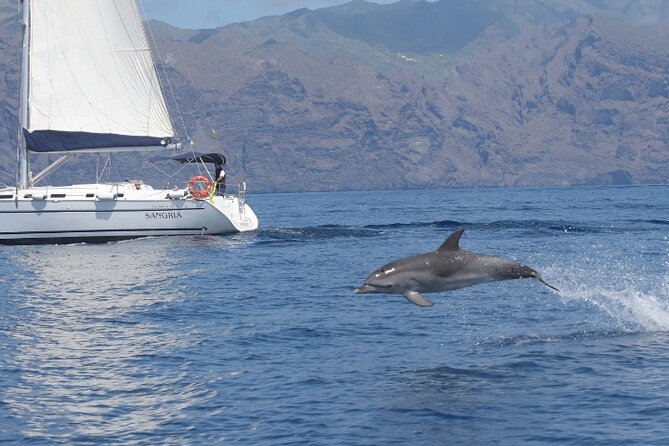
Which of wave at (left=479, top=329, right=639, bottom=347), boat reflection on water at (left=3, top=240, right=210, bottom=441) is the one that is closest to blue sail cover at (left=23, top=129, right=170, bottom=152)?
boat reflection on water at (left=3, top=240, right=210, bottom=441)

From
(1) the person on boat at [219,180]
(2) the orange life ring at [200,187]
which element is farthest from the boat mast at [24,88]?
(1) the person on boat at [219,180]

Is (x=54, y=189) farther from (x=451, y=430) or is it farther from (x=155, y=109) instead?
(x=451, y=430)

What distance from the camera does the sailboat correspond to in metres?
54.2

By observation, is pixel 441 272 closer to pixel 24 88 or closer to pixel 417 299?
pixel 417 299

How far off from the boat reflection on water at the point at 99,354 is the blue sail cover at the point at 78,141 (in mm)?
14675

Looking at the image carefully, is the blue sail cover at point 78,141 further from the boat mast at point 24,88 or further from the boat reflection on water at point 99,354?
the boat reflection on water at point 99,354

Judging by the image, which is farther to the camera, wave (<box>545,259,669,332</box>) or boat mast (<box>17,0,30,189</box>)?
boat mast (<box>17,0,30,189</box>)

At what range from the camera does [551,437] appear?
17.7 metres

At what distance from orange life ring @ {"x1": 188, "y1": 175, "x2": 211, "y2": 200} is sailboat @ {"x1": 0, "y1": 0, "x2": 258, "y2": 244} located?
6cm

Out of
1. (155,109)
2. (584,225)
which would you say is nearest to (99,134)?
(155,109)

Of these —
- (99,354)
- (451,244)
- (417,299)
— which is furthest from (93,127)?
(417,299)

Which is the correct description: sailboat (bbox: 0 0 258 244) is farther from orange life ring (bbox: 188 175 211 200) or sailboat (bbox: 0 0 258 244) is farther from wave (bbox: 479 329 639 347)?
wave (bbox: 479 329 639 347)

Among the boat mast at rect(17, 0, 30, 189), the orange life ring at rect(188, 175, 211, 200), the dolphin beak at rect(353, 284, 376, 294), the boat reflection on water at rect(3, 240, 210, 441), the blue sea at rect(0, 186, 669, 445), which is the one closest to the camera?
the blue sea at rect(0, 186, 669, 445)

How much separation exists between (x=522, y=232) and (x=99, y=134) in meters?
25.3
